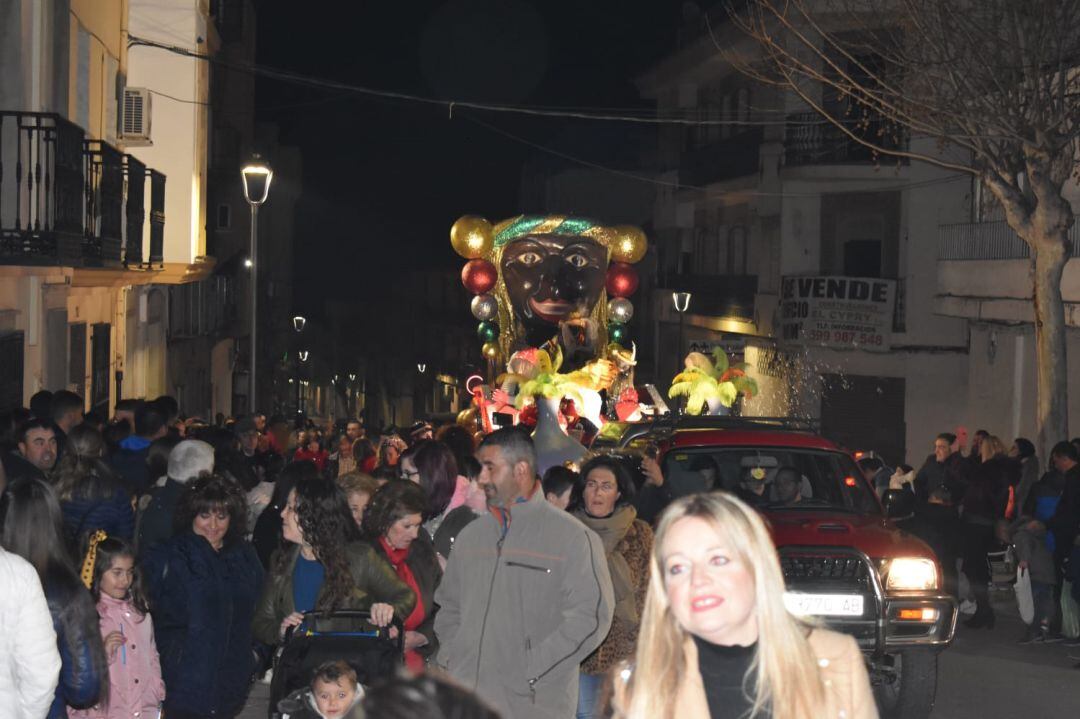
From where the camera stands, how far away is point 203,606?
788 cm

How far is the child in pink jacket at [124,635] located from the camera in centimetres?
767

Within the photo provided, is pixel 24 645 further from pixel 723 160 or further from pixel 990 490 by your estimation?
pixel 723 160

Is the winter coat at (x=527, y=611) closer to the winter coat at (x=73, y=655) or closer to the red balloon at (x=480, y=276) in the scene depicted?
the winter coat at (x=73, y=655)

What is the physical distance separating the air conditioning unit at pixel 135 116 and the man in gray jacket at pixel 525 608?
17585 mm

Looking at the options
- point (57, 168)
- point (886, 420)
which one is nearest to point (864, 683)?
point (57, 168)

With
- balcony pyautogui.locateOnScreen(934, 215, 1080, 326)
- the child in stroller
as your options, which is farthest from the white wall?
the child in stroller

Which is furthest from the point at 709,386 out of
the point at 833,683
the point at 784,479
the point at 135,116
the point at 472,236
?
the point at 833,683

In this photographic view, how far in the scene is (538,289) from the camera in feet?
85.8

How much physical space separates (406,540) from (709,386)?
14491 mm

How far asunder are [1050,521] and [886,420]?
67.2 feet

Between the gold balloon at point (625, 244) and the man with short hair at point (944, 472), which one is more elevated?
the gold balloon at point (625, 244)

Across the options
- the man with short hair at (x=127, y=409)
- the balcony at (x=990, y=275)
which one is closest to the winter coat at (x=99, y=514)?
the man with short hair at (x=127, y=409)

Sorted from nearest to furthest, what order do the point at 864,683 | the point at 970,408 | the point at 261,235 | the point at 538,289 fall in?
the point at 864,683 < the point at 538,289 < the point at 970,408 < the point at 261,235

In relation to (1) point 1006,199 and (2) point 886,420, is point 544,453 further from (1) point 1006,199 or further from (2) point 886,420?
(2) point 886,420
